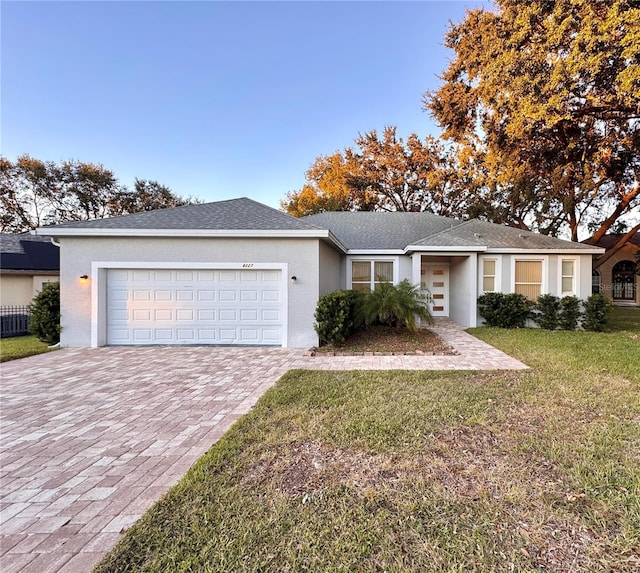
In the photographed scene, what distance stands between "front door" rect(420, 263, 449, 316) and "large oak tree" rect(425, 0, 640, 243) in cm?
416

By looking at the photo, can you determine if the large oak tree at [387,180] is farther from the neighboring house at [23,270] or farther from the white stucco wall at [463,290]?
the neighboring house at [23,270]

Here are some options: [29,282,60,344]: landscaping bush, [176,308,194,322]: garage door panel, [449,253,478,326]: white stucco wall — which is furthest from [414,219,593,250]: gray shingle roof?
[29,282,60,344]: landscaping bush

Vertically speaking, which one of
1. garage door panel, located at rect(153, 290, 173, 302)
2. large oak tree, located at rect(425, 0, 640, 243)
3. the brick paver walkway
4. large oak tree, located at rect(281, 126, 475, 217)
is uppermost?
large oak tree, located at rect(281, 126, 475, 217)

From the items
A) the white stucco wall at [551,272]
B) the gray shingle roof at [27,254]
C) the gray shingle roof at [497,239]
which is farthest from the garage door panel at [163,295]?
the white stucco wall at [551,272]

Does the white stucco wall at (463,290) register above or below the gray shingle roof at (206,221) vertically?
below

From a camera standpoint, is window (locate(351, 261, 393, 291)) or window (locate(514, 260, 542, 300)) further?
window (locate(351, 261, 393, 291))

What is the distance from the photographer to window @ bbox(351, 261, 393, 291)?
40.0 feet

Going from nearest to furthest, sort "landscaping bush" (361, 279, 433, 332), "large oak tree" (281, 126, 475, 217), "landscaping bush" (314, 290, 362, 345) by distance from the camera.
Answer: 1. "landscaping bush" (314, 290, 362, 345)
2. "landscaping bush" (361, 279, 433, 332)
3. "large oak tree" (281, 126, 475, 217)

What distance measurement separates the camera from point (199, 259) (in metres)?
8.01

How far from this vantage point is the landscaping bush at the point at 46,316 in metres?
7.89

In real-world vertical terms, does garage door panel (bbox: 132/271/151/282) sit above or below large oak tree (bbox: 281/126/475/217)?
below

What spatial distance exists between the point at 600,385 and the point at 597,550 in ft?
13.4

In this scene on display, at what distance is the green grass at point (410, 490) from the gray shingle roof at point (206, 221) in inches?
198

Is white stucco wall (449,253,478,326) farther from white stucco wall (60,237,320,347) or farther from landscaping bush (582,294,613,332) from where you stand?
white stucco wall (60,237,320,347)
